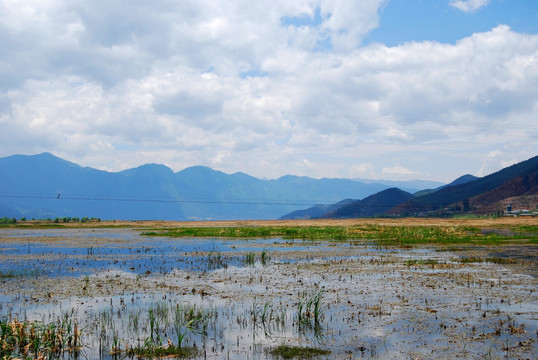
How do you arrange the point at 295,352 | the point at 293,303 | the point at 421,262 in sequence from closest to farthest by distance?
1. the point at 295,352
2. the point at 293,303
3. the point at 421,262

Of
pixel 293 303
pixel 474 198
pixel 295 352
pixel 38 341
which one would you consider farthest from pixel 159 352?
pixel 474 198

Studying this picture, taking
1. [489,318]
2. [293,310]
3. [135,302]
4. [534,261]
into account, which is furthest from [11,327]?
[534,261]

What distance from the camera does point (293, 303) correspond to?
19.1 m

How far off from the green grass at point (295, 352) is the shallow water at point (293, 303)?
0.41 meters

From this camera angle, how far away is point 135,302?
19625 mm

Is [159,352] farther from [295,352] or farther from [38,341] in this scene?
[295,352]

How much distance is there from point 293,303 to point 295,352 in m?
6.04

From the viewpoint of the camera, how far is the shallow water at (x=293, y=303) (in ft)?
45.7

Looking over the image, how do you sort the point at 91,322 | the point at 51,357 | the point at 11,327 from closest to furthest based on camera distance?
the point at 51,357
the point at 11,327
the point at 91,322

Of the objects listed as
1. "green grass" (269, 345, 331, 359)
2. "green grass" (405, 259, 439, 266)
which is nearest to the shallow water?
"green grass" (269, 345, 331, 359)

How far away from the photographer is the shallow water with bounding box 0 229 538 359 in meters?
13.9

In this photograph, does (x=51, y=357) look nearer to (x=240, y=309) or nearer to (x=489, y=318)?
(x=240, y=309)

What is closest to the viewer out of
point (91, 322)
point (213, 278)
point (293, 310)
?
point (91, 322)

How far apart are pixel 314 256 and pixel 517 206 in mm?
131826
